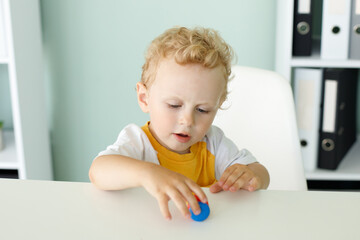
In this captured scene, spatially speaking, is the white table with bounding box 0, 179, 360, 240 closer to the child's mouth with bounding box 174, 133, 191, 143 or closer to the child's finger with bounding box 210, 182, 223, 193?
the child's finger with bounding box 210, 182, 223, 193

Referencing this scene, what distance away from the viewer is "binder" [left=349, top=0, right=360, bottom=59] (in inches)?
68.4

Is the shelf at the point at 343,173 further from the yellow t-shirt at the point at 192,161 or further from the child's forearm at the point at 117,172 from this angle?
the child's forearm at the point at 117,172

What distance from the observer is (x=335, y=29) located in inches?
69.4

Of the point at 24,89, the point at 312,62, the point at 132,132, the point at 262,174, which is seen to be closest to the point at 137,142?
the point at 132,132

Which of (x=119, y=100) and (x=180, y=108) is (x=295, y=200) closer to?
(x=180, y=108)

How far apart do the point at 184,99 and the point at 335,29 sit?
1.07 metres

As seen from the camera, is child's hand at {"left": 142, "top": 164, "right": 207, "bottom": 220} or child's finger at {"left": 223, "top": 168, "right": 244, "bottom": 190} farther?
child's finger at {"left": 223, "top": 168, "right": 244, "bottom": 190}

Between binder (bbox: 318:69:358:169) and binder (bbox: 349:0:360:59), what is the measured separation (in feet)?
0.27

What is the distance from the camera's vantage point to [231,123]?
4.34ft

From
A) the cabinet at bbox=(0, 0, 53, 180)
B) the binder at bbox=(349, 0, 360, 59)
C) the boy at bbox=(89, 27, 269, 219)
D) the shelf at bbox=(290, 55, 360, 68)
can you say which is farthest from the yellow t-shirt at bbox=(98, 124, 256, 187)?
the cabinet at bbox=(0, 0, 53, 180)

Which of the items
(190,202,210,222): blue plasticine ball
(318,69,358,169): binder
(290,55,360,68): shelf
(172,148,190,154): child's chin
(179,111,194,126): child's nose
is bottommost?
(318,69,358,169): binder

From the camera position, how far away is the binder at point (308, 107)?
5.90 ft

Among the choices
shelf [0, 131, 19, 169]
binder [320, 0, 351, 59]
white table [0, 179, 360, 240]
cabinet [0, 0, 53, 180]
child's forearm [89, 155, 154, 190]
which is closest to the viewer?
white table [0, 179, 360, 240]

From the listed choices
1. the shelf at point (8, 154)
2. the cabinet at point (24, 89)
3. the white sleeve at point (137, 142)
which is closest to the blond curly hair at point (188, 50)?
the white sleeve at point (137, 142)
